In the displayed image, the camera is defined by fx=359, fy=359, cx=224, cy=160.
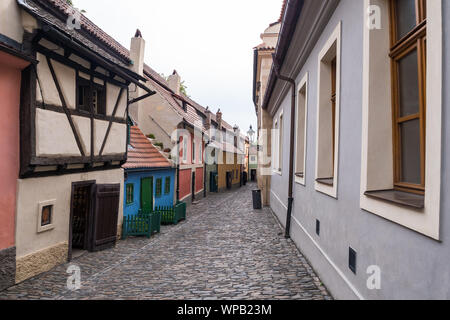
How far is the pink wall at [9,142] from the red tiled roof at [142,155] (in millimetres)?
4818

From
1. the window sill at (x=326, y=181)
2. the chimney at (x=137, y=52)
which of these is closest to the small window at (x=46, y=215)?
Answer: the window sill at (x=326, y=181)

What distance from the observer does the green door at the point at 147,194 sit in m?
13.2

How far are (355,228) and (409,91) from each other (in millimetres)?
1653

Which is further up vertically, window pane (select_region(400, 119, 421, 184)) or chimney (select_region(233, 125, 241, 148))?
chimney (select_region(233, 125, 241, 148))

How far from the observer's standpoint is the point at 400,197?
10.4 ft

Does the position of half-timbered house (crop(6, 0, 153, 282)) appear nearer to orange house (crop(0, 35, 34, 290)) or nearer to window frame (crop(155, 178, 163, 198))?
orange house (crop(0, 35, 34, 290))

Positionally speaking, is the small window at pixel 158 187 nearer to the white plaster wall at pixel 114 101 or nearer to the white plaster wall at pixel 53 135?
the white plaster wall at pixel 114 101

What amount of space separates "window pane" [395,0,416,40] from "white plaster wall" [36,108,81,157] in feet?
19.6

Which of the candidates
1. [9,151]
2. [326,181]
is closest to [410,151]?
[326,181]

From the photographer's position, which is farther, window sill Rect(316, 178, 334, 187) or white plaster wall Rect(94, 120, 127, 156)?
white plaster wall Rect(94, 120, 127, 156)

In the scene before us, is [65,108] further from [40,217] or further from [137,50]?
[137,50]

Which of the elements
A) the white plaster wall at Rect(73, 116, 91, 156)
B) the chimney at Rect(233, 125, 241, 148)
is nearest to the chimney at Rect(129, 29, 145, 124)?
the white plaster wall at Rect(73, 116, 91, 156)

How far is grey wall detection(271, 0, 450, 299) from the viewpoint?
2.33 m
